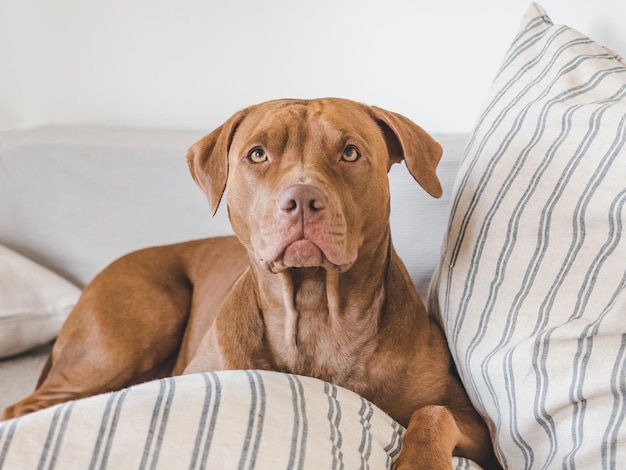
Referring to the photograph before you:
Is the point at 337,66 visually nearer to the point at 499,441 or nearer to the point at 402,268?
the point at 402,268

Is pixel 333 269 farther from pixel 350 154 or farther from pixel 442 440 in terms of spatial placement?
pixel 442 440

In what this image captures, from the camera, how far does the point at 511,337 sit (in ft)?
5.33

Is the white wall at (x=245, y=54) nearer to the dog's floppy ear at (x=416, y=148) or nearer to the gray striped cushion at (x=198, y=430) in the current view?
the dog's floppy ear at (x=416, y=148)

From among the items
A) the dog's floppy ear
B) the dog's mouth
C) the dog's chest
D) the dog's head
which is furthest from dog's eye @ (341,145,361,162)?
the dog's chest

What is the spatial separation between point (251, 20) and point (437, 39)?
0.68 meters

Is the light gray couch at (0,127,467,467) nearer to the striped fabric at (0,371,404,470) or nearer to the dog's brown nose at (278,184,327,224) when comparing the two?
the dog's brown nose at (278,184,327,224)

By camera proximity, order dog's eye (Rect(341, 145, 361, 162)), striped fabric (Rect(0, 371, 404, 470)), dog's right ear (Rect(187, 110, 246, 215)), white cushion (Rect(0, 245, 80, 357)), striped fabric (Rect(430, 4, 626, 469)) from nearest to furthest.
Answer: striped fabric (Rect(0, 371, 404, 470))
striped fabric (Rect(430, 4, 626, 469))
dog's eye (Rect(341, 145, 361, 162))
dog's right ear (Rect(187, 110, 246, 215))
white cushion (Rect(0, 245, 80, 357))

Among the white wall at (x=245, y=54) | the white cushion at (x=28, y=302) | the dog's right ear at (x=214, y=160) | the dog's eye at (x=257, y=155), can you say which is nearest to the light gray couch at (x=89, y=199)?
the white cushion at (x=28, y=302)

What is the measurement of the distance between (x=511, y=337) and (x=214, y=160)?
2.53 ft

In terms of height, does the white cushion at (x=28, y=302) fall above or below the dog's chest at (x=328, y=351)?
below

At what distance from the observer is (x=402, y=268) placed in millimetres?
1952

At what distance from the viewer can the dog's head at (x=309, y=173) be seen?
1.58 metres

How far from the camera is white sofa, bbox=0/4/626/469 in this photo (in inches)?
51.6

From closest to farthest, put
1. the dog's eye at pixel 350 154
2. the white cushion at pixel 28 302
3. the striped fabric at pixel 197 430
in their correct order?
the striped fabric at pixel 197 430 < the dog's eye at pixel 350 154 < the white cushion at pixel 28 302
